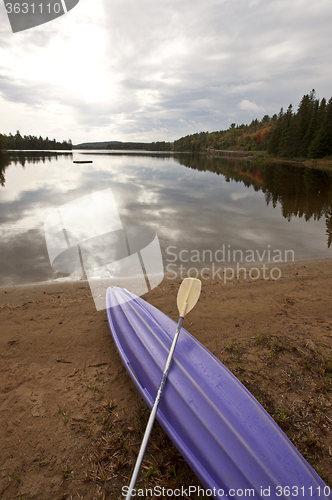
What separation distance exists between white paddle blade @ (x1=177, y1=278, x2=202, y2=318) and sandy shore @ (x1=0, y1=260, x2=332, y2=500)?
0.81 meters

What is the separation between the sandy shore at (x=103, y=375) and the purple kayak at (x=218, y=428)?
0.33m

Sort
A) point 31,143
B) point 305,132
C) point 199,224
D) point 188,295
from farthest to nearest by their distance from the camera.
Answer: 1. point 31,143
2. point 305,132
3. point 199,224
4. point 188,295

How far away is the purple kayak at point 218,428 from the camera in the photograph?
72.2 inches

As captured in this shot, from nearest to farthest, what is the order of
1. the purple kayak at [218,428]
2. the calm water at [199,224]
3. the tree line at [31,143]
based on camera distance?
the purple kayak at [218,428] < the calm water at [199,224] < the tree line at [31,143]

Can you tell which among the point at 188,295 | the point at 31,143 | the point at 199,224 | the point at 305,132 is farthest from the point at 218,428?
the point at 31,143

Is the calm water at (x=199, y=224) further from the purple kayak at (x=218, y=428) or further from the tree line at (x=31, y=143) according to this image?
the tree line at (x=31, y=143)

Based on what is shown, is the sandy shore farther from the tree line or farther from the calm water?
the tree line

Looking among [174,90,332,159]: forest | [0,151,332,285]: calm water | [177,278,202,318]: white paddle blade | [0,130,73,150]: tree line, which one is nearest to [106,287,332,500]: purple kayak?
[177,278,202,318]: white paddle blade

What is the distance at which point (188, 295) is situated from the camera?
354 centimetres

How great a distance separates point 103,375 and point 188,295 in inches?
62.4

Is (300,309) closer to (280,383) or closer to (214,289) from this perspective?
(214,289)

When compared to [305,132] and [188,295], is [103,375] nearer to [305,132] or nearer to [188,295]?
[188,295]

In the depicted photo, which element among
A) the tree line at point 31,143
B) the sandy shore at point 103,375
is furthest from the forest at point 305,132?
the tree line at point 31,143

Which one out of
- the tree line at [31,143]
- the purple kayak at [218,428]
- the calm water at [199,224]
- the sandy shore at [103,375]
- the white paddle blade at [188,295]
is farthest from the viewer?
the tree line at [31,143]
